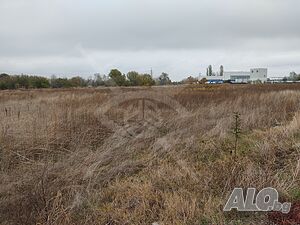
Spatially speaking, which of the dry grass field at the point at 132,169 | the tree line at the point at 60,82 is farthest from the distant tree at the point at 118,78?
the dry grass field at the point at 132,169

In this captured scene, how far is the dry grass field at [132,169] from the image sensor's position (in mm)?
3750

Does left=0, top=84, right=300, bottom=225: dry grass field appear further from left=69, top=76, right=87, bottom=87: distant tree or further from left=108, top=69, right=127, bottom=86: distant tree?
Result: left=69, top=76, right=87, bottom=87: distant tree

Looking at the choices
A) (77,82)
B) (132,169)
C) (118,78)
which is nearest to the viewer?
(132,169)

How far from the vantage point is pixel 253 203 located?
11.9ft

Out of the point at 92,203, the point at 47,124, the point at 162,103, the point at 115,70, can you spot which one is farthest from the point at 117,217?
the point at 115,70

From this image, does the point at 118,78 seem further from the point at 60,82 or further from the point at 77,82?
the point at 60,82

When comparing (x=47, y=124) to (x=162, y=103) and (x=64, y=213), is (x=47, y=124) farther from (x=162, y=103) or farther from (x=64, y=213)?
(x=162, y=103)

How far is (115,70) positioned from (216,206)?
210 ft

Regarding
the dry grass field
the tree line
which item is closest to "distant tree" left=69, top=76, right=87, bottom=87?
the tree line

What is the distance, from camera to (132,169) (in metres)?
5.56

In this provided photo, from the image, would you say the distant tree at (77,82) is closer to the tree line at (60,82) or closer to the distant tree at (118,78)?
the tree line at (60,82)

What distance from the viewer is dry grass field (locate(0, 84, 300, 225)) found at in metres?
3.75

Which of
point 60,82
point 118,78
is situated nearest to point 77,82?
point 60,82

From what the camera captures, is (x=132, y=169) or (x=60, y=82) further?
(x=60, y=82)
